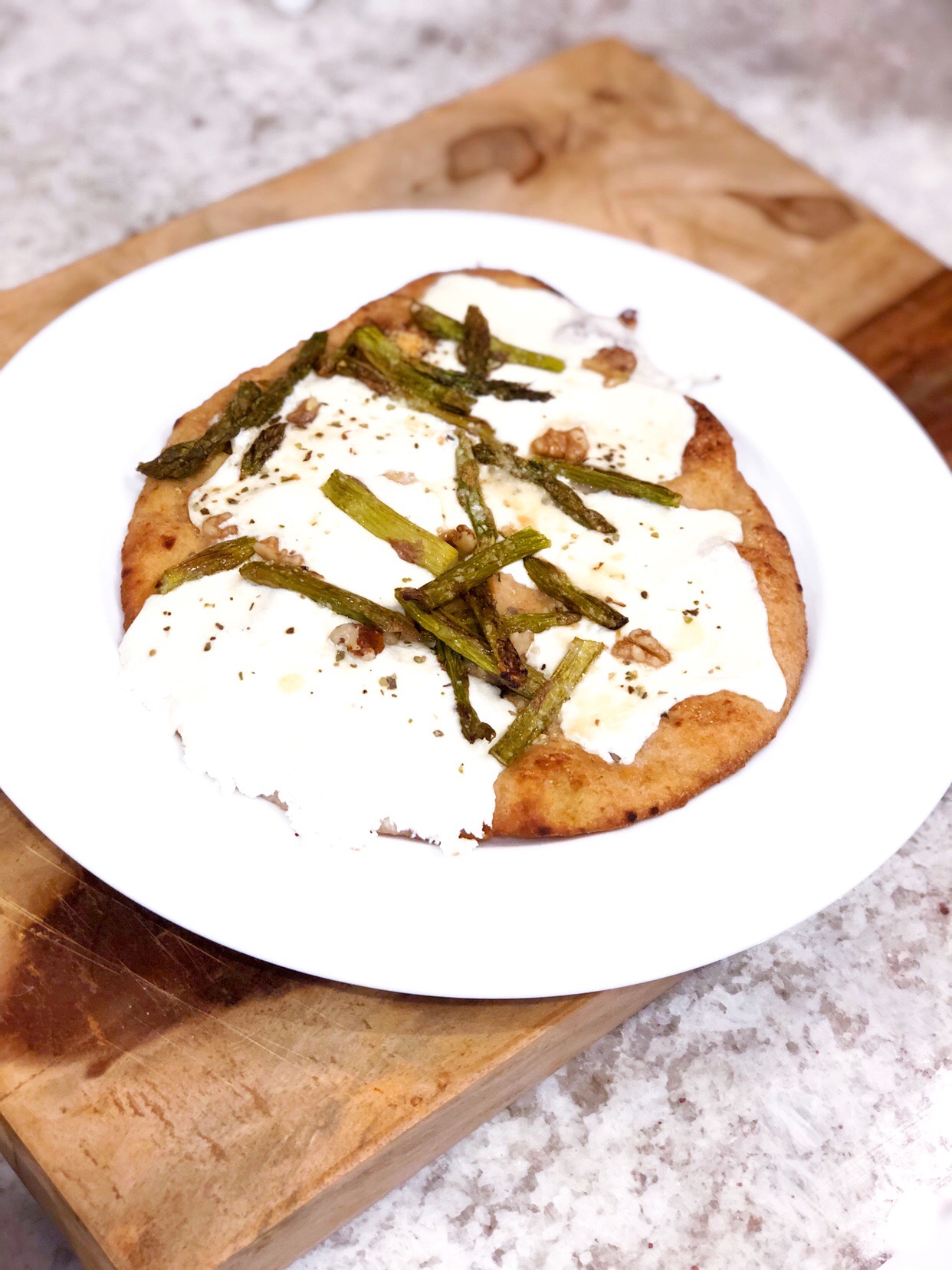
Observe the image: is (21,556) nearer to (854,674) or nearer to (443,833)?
(443,833)

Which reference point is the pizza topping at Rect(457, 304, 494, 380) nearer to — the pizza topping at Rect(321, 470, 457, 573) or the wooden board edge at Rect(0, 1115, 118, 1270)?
the pizza topping at Rect(321, 470, 457, 573)

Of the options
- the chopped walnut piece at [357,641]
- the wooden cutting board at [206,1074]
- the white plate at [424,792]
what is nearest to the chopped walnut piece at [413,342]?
the white plate at [424,792]

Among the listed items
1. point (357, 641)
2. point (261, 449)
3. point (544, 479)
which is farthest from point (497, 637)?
point (261, 449)

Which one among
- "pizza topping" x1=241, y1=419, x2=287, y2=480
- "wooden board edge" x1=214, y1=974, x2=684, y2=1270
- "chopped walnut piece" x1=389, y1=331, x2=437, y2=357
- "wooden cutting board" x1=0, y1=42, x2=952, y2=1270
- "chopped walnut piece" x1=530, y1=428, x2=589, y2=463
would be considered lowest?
"wooden board edge" x1=214, y1=974, x2=684, y2=1270

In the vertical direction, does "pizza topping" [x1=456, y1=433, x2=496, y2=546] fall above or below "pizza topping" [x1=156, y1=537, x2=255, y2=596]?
below

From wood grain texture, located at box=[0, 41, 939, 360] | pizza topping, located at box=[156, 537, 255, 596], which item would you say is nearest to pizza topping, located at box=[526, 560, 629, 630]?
pizza topping, located at box=[156, 537, 255, 596]

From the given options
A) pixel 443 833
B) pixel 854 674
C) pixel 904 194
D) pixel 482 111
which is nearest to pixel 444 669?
pixel 443 833

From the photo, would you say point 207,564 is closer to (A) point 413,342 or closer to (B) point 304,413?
(B) point 304,413
